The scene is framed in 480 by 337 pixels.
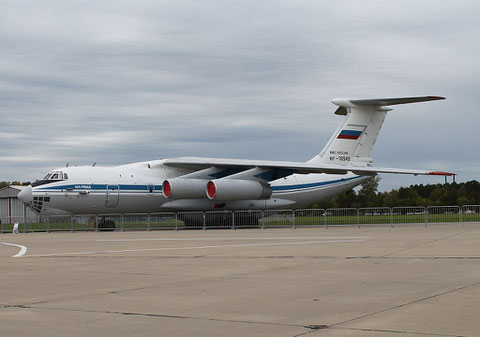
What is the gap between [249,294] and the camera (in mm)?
7070

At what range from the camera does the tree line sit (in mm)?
49944

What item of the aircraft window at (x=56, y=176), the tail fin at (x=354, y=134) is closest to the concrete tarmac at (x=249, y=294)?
the aircraft window at (x=56, y=176)

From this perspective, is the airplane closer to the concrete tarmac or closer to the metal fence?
the metal fence

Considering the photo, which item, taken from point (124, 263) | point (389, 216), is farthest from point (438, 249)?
point (389, 216)

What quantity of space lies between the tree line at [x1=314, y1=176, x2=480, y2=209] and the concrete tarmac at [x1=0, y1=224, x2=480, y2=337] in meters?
34.6


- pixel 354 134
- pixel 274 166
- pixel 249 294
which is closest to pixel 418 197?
pixel 354 134

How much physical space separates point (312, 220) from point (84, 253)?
14269 mm

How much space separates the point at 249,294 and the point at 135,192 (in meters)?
21.7

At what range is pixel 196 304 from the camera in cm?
646

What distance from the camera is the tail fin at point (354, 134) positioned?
1217 inches

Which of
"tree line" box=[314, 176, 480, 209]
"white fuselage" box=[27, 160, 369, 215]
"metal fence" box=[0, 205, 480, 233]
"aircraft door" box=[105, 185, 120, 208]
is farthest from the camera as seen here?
"tree line" box=[314, 176, 480, 209]

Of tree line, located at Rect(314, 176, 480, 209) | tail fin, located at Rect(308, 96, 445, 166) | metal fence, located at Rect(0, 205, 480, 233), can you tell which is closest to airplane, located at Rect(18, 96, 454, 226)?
tail fin, located at Rect(308, 96, 445, 166)

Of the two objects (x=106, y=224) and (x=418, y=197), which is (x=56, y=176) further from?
(x=418, y=197)

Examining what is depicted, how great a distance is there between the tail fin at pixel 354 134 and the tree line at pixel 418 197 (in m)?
13.7
